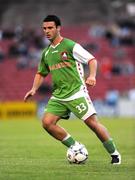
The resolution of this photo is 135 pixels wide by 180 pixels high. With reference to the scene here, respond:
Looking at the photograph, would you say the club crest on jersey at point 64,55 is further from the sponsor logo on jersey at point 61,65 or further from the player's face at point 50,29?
the player's face at point 50,29

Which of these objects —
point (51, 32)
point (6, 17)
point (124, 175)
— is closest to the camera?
point (124, 175)

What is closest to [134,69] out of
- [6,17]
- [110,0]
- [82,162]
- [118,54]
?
[118,54]

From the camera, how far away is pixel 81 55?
10.3 meters

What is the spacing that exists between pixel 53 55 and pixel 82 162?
5.53ft

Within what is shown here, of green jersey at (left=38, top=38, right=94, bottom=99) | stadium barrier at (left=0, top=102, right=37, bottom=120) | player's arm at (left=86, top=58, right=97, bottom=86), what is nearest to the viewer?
player's arm at (left=86, top=58, right=97, bottom=86)

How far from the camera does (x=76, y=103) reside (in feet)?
34.4

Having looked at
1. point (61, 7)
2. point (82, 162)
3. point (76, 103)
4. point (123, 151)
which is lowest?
point (61, 7)

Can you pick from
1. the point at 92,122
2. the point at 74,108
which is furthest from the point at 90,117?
the point at 74,108

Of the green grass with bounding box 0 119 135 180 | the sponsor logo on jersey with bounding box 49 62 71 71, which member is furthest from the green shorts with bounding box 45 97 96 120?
the green grass with bounding box 0 119 135 180

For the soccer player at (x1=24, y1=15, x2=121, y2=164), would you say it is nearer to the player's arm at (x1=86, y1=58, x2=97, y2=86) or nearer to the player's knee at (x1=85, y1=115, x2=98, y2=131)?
the player's knee at (x1=85, y1=115, x2=98, y2=131)

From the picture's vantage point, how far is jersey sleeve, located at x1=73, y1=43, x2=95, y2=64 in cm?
1030

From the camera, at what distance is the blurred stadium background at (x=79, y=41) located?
3650 cm

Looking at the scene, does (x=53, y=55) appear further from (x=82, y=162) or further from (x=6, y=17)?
(x=6, y=17)

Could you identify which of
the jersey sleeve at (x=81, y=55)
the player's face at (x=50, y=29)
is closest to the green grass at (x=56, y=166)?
the jersey sleeve at (x=81, y=55)
